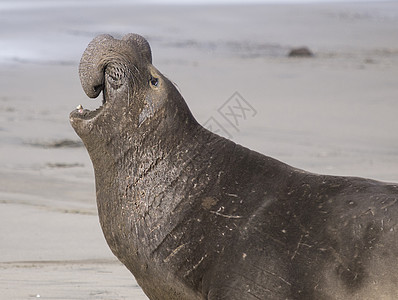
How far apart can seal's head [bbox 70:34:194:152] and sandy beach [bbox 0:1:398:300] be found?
1459 mm

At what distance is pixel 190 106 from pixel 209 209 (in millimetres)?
9159

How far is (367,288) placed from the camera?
146 inches

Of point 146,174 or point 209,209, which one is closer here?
point 209,209

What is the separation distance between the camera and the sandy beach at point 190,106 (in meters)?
6.38

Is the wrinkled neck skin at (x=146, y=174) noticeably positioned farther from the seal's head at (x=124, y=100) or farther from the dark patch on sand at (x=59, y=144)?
the dark patch on sand at (x=59, y=144)

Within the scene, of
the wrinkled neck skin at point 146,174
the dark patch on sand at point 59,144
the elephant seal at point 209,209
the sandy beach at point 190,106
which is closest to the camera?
the elephant seal at point 209,209

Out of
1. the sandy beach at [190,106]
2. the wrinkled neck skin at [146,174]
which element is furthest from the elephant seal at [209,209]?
the sandy beach at [190,106]

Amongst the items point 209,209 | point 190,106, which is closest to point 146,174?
point 209,209

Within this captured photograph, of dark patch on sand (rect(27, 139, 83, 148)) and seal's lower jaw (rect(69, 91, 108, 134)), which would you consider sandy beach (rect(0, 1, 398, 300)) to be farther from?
seal's lower jaw (rect(69, 91, 108, 134))

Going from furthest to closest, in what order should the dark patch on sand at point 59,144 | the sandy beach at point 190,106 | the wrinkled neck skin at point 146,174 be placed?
the dark patch on sand at point 59,144, the sandy beach at point 190,106, the wrinkled neck skin at point 146,174

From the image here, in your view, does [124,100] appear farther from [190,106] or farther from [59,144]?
[190,106]

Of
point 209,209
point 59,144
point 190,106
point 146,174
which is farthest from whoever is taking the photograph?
point 190,106

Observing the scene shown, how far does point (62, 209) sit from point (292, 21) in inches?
870

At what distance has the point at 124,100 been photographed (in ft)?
13.7
